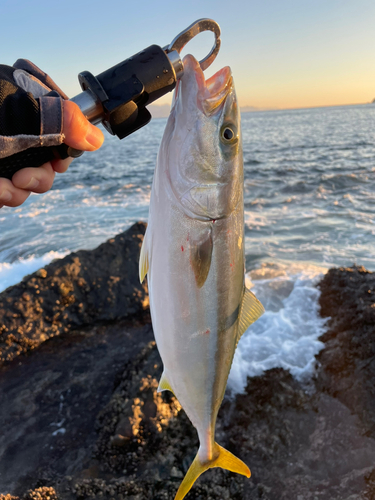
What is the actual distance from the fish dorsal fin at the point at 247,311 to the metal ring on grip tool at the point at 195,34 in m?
1.29

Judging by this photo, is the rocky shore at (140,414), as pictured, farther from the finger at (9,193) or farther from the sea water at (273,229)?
the finger at (9,193)

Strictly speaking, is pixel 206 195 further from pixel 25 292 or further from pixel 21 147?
pixel 25 292

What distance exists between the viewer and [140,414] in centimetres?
338

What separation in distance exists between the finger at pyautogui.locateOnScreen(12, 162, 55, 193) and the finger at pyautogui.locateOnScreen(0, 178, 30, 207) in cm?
2

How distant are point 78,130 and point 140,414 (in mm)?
2839

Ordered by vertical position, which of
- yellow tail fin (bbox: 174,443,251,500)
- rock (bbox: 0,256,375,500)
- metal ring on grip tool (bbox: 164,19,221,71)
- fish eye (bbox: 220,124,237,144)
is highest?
metal ring on grip tool (bbox: 164,19,221,71)

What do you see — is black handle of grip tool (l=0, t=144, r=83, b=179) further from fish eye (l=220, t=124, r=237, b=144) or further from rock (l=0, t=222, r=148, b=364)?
rock (l=0, t=222, r=148, b=364)

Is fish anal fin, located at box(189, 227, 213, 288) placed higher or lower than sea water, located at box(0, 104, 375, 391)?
higher

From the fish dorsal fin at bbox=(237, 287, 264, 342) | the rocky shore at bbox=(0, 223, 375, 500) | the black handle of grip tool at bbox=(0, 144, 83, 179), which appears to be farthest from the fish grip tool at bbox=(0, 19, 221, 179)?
the rocky shore at bbox=(0, 223, 375, 500)

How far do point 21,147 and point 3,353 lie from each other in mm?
3836

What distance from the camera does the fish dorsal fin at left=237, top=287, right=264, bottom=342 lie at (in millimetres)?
2006

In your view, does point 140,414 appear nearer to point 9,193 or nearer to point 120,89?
point 9,193

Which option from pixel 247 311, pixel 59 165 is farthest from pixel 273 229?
pixel 59 165

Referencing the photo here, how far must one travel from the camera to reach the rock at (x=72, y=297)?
469 cm
